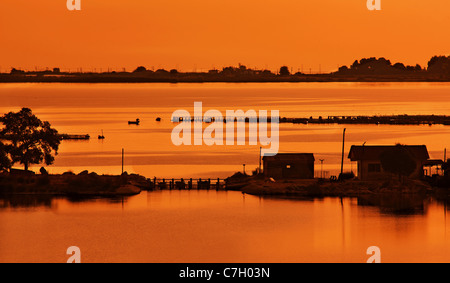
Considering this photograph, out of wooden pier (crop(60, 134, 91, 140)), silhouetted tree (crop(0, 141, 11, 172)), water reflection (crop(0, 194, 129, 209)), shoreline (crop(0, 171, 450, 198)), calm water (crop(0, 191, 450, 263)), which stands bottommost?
calm water (crop(0, 191, 450, 263))

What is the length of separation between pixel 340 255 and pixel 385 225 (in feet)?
29.9

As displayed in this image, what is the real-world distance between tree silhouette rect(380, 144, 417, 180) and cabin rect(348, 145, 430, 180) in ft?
3.27

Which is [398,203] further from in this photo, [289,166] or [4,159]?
[4,159]

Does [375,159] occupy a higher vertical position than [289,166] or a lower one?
higher

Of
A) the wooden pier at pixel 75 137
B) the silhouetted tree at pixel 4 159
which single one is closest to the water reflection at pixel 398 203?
the silhouetted tree at pixel 4 159

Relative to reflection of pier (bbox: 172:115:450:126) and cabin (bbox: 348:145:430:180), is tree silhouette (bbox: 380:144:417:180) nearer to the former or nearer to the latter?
cabin (bbox: 348:145:430:180)

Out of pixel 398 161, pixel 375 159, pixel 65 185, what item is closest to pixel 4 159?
pixel 65 185

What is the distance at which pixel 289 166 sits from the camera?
60781mm

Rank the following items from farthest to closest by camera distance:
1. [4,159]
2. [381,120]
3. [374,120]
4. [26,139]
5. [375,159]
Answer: [381,120], [374,120], [26,139], [4,159], [375,159]

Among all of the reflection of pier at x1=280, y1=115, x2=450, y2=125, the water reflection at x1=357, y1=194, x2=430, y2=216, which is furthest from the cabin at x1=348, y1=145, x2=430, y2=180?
the reflection of pier at x1=280, y1=115, x2=450, y2=125

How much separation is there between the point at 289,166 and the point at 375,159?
641cm

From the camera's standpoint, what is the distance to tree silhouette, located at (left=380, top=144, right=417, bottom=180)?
184 feet

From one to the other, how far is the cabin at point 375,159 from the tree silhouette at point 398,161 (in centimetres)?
100
